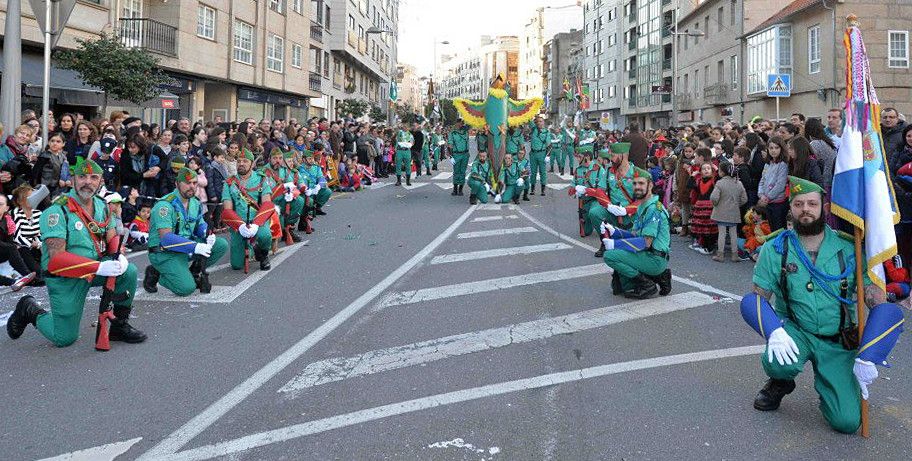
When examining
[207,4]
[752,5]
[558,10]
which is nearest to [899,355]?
[207,4]

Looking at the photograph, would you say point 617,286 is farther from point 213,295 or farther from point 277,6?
Result: point 277,6

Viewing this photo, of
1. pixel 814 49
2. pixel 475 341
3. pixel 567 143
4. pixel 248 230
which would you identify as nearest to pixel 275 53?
pixel 567 143

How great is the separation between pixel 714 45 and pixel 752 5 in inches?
190

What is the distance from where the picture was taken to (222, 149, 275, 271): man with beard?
9375mm

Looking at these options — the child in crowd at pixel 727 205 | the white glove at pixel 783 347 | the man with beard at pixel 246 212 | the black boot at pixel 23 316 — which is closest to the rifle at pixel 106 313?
the black boot at pixel 23 316

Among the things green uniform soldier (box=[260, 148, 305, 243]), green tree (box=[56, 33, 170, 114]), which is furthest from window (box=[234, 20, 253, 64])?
green uniform soldier (box=[260, 148, 305, 243])

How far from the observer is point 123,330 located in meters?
6.17

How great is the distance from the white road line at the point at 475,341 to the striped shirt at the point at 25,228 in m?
5.26

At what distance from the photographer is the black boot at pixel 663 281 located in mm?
7951

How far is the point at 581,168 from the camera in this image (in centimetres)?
1214

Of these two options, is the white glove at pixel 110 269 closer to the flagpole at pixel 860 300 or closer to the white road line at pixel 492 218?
the flagpole at pixel 860 300

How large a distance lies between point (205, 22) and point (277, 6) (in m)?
7.59

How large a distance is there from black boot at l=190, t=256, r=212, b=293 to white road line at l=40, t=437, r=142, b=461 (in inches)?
158

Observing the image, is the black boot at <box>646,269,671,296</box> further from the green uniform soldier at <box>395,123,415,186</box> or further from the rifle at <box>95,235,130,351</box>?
the green uniform soldier at <box>395,123,415,186</box>
